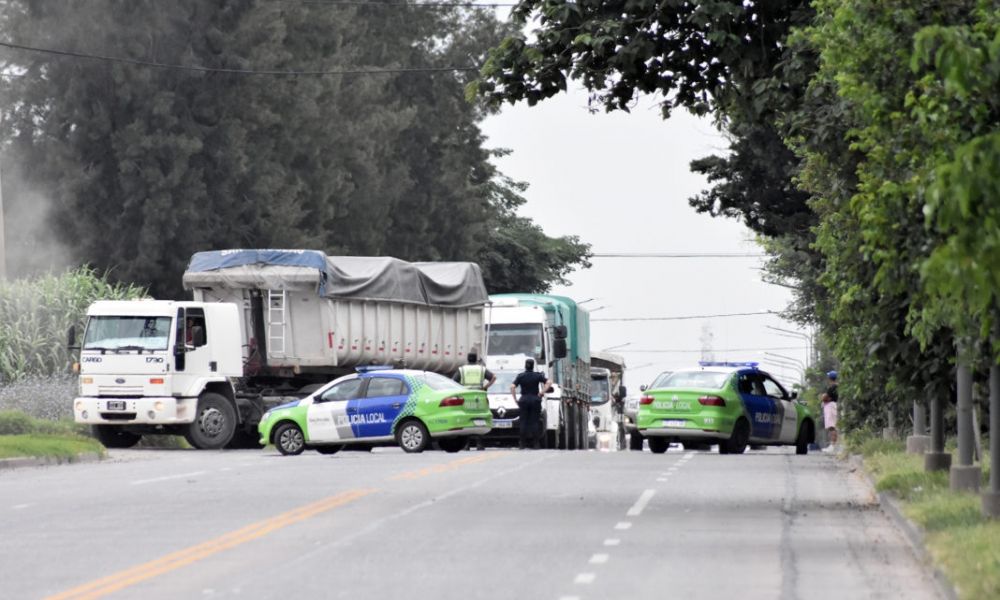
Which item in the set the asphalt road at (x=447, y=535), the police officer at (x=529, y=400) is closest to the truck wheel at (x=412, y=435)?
the police officer at (x=529, y=400)

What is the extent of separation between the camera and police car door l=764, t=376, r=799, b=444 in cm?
3709

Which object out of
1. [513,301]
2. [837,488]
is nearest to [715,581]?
[837,488]

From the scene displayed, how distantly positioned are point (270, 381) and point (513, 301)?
7762 mm

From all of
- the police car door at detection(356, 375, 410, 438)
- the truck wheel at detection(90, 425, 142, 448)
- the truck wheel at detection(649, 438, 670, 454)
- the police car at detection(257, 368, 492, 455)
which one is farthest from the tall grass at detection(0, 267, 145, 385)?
the truck wheel at detection(649, 438, 670, 454)

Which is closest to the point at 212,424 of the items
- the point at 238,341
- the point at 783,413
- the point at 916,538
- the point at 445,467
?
the point at 238,341

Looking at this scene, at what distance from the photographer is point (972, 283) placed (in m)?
10.0

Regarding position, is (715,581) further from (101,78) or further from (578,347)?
(101,78)

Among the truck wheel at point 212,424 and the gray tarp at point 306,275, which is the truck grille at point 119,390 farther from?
the gray tarp at point 306,275

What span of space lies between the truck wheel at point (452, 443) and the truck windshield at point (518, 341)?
7980 millimetres

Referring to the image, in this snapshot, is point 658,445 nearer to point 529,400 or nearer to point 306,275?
point 529,400

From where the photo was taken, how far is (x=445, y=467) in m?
27.3

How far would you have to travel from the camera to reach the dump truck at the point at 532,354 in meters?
41.6

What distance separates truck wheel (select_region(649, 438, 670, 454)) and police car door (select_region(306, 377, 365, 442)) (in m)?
6.08

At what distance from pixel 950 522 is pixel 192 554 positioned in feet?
18.9
